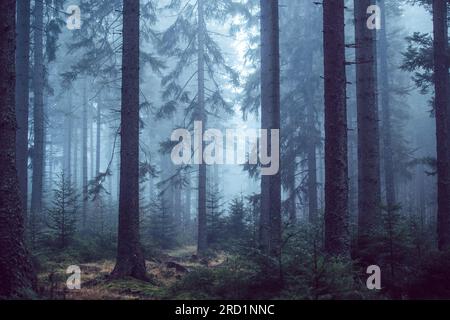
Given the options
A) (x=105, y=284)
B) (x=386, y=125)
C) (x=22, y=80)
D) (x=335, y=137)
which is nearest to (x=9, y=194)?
(x=105, y=284)

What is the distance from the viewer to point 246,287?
24.0 ft

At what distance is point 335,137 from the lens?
8742 mm

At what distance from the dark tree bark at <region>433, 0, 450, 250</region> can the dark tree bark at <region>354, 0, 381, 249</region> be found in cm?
184

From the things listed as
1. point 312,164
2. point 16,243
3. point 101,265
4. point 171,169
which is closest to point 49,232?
point 101,265

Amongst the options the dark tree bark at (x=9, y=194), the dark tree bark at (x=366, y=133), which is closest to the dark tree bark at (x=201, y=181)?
the dark tree bark at (x=366, y=133)

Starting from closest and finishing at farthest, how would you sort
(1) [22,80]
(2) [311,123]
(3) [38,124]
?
(1) [22,80], (3) [38,124], (2) [311,123]

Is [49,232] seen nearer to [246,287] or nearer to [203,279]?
[203,279]

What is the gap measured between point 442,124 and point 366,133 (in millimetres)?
2362

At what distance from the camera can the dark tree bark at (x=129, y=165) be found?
988cm

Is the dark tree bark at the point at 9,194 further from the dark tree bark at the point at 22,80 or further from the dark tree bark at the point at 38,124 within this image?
the dark tree bark at the point at 38,124

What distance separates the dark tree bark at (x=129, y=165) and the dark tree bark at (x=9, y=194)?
2768 mm

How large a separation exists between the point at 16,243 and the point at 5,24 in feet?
13.7

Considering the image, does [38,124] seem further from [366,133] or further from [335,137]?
[335,137]

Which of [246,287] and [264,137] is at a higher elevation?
[264,137]
